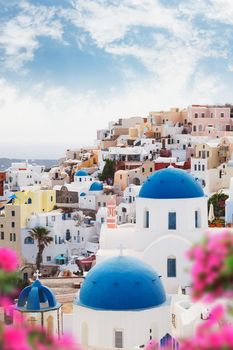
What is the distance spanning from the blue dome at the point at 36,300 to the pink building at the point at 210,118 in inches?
1916

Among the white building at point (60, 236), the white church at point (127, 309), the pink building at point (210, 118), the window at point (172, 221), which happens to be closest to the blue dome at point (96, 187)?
the white building at point (60, 236)

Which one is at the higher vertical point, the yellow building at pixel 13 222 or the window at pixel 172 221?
the window at pixel 172 221

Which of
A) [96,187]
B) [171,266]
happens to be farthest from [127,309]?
[96,187]

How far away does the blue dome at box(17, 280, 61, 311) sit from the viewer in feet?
61.5

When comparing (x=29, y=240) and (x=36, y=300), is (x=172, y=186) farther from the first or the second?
(x=29, y=240)

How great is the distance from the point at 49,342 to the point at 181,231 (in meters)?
20.6

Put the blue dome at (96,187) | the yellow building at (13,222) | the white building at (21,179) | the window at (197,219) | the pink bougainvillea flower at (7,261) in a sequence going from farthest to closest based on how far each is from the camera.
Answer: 1. the white building at (21,179)
2. the blue dome at (96,187)
3. the yellow building at (13,222)
4. the window at (197,219)
5. the pink bougainvillea flower at (7,261)

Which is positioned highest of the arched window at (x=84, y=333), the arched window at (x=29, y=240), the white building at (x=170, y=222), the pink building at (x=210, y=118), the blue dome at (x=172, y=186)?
the pink building at (x=210, y=118)

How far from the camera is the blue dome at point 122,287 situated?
61.7 feet

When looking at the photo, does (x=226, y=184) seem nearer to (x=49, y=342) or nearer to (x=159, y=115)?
(x=159, y=115)

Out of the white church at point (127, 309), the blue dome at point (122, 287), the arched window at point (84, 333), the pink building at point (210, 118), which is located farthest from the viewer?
the pink building at point (210, 118)

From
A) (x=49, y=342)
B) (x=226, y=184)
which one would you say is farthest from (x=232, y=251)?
(x=226, y=184)

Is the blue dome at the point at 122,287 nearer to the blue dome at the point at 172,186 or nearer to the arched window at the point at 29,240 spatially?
the blue dome at the point at 172,186

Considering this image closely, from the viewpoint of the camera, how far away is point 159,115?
74.2m
